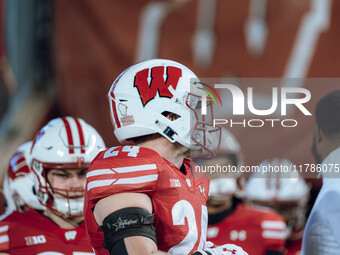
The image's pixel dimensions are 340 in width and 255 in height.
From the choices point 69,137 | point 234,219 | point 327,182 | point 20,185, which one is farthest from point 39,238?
point 234,219

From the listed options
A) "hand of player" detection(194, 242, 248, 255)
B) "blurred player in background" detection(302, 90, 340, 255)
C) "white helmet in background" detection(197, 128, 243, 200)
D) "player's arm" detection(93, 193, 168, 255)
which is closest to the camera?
"player's arm" detection(93, 193, 168, 255)

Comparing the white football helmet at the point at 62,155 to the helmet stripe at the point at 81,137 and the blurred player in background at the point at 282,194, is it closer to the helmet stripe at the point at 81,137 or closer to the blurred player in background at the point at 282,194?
the helmet stripe at the point at 81,137

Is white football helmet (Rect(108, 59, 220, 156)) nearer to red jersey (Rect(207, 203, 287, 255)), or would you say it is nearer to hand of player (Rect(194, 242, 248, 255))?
hand of player (Rect(194, 242, 248, 255))

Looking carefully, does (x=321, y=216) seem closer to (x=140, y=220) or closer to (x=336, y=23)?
(x=140, y=220)

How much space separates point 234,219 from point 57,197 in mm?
1368

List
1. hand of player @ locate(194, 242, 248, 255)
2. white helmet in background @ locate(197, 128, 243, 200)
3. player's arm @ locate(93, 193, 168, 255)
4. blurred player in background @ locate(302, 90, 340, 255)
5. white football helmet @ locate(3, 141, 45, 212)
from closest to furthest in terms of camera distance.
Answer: player's arm @ locate(93, 193, 168, 255)
hand of player @ locate(194, 242, 248, 255)
blurred player in background @ locate(302, 90, 340, 255)
white football helmet @ locate(3, 141, 45, 212)
white helmet in background @ locate(197, 128, 243, 200)

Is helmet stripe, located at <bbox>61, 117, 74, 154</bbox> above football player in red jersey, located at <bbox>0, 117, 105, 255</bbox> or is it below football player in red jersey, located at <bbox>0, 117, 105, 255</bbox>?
above

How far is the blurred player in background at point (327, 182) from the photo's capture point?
5.55 feet

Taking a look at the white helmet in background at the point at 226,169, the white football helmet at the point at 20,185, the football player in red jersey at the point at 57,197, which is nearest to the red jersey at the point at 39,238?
the football player in red jersey at the point at 57,197

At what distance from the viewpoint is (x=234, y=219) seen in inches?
139

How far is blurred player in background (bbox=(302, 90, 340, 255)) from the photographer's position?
1.69 meters

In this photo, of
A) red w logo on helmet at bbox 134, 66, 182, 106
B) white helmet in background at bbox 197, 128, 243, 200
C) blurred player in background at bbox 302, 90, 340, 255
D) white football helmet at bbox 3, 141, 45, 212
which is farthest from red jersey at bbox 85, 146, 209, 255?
white helmet in background at bbox 197, 128, 243, 200

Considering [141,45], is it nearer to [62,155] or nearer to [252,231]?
[252,231]

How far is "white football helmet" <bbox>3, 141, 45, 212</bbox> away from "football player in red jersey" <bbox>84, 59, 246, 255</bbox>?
952 mm
